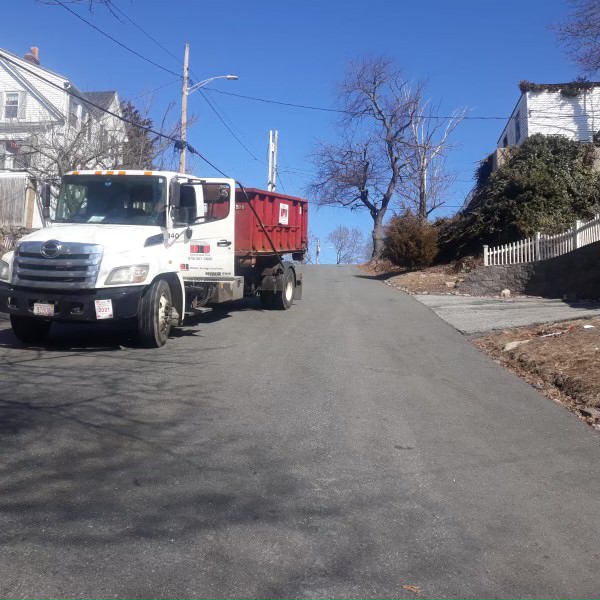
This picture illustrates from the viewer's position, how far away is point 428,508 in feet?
15.6

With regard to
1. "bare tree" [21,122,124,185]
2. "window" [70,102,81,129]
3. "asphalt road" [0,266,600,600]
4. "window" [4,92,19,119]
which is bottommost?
"asphalt road" [0,266,600,600]

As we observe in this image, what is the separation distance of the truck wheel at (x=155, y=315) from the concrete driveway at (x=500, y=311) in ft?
19.5

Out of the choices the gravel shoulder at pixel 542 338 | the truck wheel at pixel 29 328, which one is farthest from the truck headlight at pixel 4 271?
the gravel shoulder at pixel 542 338

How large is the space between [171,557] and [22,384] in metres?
4.65

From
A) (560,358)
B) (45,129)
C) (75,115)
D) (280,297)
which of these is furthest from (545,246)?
(75,115)

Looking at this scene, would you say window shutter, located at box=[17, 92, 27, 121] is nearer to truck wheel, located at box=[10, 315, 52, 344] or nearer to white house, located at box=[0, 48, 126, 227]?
white house, located at box=[0, 48, 126, 227]

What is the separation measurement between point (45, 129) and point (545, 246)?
19442 millimetres

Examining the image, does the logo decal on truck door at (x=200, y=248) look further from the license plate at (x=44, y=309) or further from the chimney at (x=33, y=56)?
the chimney at (x=33, y=56)

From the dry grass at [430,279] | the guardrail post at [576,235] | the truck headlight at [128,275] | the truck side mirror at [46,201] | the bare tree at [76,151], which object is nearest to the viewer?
the truck headlight at [128,275]

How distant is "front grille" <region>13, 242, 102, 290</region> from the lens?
972 cm

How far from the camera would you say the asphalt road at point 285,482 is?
378 cm

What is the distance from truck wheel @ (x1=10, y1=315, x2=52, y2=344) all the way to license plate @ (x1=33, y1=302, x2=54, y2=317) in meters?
0.65

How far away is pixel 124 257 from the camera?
32.8ft

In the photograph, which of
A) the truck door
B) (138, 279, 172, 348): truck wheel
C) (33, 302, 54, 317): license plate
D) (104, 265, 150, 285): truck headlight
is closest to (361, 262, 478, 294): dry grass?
the truck door
